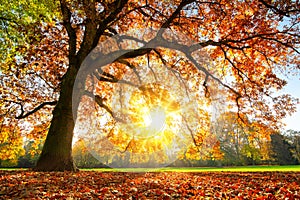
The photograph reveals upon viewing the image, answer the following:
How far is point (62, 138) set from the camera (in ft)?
30.3

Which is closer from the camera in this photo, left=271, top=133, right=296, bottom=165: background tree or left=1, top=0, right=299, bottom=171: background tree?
left=1, top=0, right=299, bottom=171: background tree

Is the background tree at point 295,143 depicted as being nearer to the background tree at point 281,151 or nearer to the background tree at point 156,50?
the background tree at point 281,151

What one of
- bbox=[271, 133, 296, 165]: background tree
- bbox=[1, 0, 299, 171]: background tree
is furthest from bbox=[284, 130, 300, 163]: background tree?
bbox=[1, 0, 299, 171]: background tree

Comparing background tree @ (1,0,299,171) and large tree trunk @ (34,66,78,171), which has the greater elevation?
background tree @ (1,0,299,171)

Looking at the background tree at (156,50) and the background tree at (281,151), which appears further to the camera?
the background tree at (281,151)

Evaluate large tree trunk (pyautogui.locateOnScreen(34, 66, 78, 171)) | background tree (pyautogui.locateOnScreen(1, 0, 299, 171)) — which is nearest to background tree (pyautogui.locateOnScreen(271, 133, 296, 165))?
background tree (pyautogui.locateOnScreen(1, 0, 299, 171))

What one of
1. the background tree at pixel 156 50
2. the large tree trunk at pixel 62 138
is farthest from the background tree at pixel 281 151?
the large tree trunk at pixel 62 138

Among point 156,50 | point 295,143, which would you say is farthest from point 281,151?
point 156,50

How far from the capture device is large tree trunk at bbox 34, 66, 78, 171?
883 cm

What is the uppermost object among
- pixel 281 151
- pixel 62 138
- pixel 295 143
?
pixel 295 143

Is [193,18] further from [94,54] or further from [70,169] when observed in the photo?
[70,169]

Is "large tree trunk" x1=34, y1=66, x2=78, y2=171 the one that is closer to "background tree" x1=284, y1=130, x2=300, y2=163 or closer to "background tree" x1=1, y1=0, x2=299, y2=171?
"background tree" x1=1, y1=0, x2=299, y2=171

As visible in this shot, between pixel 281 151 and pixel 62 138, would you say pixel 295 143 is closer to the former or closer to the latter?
pixel 281 151

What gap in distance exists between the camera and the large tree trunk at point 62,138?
8828 millimetres
